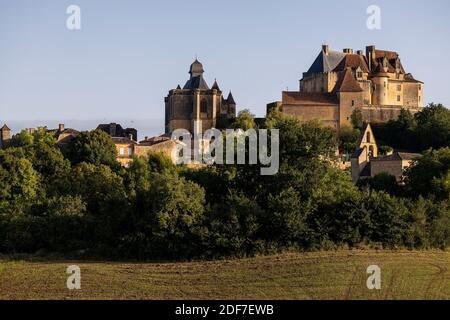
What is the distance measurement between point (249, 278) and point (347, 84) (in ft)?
148

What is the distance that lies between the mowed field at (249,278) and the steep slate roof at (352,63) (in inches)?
1689

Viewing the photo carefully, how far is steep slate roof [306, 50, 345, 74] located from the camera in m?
83.1

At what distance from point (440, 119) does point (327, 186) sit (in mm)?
28880

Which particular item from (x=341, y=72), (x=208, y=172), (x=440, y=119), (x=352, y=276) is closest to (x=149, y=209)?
(x=208, y=172)

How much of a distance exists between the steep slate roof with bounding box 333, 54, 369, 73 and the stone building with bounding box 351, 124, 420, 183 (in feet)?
43.6

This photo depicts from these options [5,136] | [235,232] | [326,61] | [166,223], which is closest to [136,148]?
[5,136]

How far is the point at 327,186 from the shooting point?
44.5 metres

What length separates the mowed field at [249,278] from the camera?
32.8m

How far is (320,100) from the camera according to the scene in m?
77.9

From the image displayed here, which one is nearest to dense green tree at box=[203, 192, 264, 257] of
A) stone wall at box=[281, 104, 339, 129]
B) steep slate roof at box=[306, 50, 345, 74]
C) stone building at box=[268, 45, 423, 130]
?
stone building at box=[268, 45, 423, 130]

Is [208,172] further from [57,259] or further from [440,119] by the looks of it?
[440,119]

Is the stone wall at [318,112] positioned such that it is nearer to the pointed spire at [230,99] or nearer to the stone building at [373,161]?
the stone building at [373,161]

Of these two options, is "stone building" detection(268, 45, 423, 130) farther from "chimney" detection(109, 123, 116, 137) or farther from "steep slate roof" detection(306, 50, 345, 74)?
"chimney" detection(109, 123, 116, 137)

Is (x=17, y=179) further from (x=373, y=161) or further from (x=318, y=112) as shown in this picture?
(x=318, y=112)
